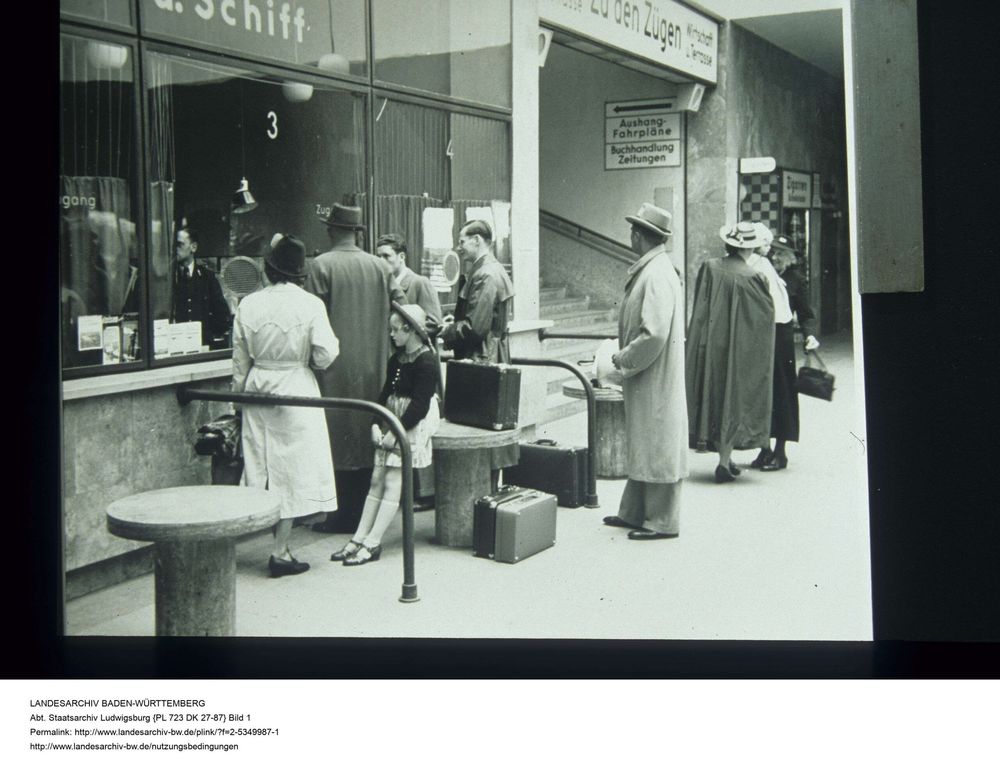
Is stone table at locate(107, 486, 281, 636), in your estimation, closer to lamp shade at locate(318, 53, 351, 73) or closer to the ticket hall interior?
the ticket hall interior

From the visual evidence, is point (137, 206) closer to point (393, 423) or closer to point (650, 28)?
point (393, 423)

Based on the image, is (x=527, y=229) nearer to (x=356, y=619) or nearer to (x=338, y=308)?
(x=338, y=308)

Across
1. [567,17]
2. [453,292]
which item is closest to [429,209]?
[453,292]

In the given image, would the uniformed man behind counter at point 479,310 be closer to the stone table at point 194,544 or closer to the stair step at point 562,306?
the stair step at point 562,306

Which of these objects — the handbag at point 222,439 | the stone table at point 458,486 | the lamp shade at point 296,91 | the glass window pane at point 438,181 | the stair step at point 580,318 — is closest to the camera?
the handbag at point 222,439

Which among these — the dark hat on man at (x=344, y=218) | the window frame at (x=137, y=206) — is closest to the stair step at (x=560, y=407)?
the dark hat on man at (x=344, y=218)

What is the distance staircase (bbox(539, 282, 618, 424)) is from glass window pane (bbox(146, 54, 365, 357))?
2472 millimetres

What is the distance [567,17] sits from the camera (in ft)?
24.7

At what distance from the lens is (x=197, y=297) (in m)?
5.21

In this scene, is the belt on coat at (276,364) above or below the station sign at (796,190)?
below

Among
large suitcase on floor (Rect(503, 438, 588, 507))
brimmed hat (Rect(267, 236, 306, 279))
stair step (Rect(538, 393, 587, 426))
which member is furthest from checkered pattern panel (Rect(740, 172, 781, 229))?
brimmed hat (Rect(267, 236, 306, 279))

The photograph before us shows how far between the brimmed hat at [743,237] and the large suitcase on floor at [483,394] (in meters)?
2.24

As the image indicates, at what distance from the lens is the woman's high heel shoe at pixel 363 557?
16.2 feet

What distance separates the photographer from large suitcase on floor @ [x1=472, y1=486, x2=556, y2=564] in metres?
5.13
